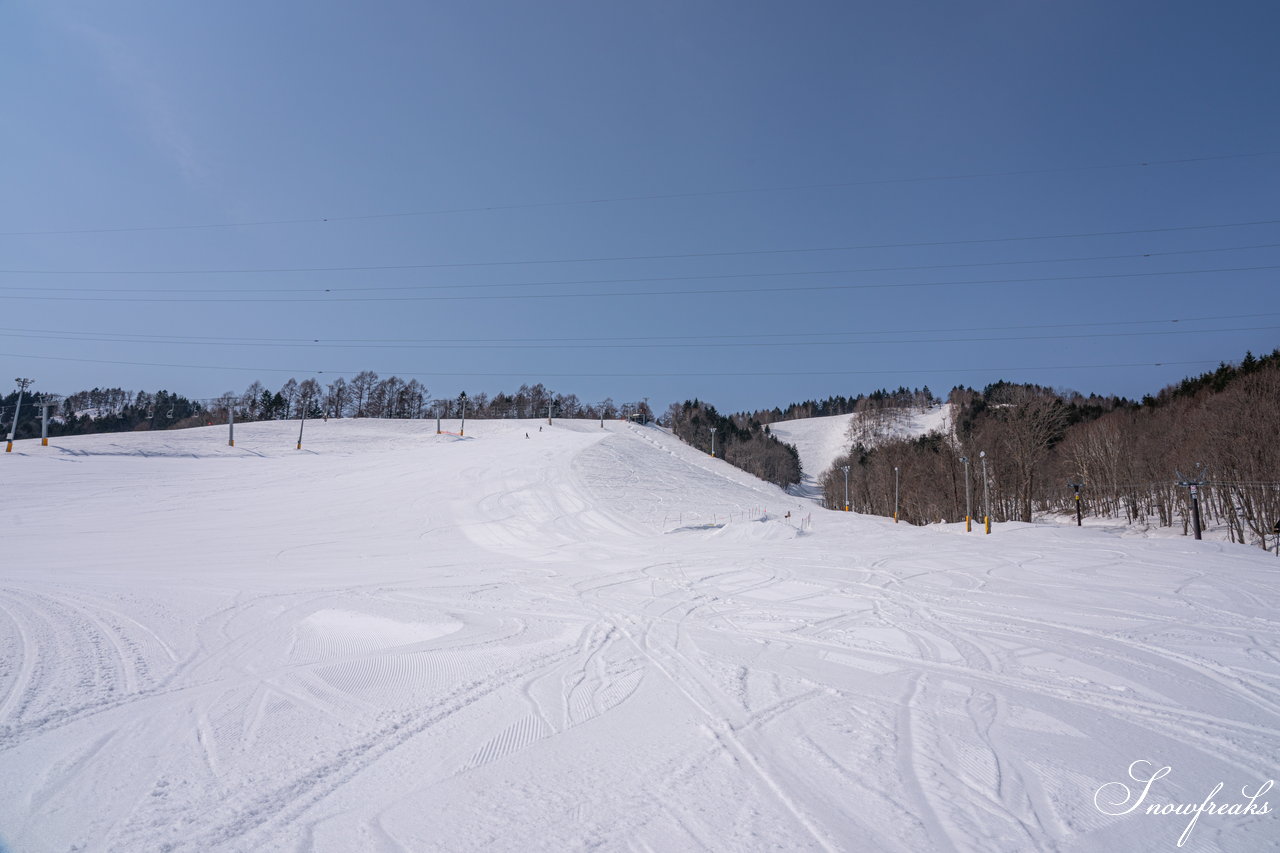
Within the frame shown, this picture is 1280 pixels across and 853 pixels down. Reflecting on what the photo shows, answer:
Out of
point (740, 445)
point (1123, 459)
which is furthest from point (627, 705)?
point (740, 445)

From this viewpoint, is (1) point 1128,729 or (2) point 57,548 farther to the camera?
(2) point 57,548

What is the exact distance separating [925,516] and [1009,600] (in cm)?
6232

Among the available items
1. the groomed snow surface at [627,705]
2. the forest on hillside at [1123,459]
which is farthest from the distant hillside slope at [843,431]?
the groomed snow surface at [627,705]

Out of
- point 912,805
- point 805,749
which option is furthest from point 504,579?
point 912,805

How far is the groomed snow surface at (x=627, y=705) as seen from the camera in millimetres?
3754

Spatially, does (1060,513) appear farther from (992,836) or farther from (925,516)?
(992,836)

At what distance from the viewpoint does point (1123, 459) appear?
51062 mm

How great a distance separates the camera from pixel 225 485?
35219 mm

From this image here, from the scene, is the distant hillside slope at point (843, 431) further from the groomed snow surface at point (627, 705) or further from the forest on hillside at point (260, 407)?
the groomed snow surface at point (627, 705)

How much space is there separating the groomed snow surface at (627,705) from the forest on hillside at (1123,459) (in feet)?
86.4
